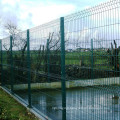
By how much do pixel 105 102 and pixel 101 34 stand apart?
106cm

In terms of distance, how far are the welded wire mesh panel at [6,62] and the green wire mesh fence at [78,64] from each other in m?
2.75

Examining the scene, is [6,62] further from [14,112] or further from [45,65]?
[45,65]

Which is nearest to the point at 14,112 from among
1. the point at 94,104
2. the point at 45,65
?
the point at 45,65

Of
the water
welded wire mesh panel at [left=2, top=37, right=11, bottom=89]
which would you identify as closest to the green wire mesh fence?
the water

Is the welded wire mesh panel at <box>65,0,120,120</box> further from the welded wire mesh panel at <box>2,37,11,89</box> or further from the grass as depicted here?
the welded wire mesh panel at <box>2,37,11,89</box>

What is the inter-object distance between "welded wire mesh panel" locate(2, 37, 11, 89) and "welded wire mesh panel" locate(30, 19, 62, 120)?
332 cm

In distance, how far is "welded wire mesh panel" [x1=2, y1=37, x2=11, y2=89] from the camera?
9.65 metres

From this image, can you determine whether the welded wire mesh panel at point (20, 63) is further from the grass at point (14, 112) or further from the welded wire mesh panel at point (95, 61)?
the welded wire mesh panel at point (95, 61)

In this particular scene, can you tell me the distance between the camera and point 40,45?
5887 millimetres

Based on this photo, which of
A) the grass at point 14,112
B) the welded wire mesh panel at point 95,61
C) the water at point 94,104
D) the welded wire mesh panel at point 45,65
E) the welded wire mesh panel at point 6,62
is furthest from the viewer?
the welded wire mesh panel at point 6,62

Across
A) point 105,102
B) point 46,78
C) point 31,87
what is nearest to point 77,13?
point 105,102

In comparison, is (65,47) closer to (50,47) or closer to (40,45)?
(50,47)

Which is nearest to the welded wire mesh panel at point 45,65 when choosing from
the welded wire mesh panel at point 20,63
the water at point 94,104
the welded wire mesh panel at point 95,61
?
the water at point 94,104

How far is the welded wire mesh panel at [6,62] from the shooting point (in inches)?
380
